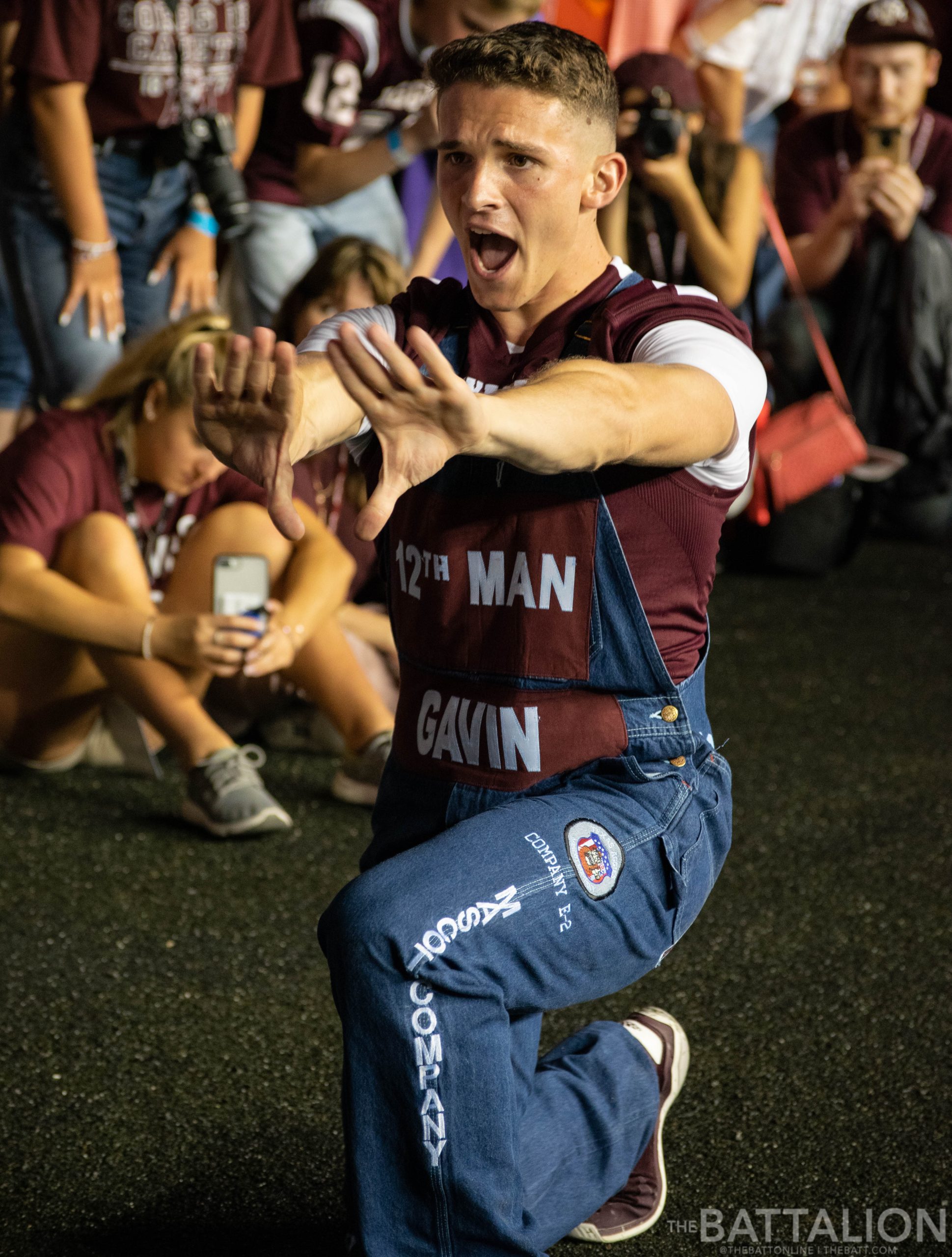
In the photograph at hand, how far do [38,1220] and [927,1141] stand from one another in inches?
44.9

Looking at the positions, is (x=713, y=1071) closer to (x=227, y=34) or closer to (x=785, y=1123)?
(x=785, y=1123)

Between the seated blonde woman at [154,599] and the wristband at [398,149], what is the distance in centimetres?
79

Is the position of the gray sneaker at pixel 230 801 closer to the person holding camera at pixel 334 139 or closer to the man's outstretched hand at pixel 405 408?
the person holding camera at pixel 334 139

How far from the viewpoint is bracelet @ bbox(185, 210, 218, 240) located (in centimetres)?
358

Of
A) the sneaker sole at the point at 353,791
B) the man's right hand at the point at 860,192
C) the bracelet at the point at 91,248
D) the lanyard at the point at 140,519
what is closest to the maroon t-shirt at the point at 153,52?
the bracelet at the point at 91,248

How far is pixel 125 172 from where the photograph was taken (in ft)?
11.4

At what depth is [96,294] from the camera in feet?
11.2

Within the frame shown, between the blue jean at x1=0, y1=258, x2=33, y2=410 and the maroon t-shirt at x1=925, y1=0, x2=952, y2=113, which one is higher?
the maroon t-shirt at x1=925, y1=0, x2=952, y2=113

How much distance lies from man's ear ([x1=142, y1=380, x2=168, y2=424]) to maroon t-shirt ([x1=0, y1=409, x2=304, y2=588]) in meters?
0.12

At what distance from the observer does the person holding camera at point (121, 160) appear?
3242 mm

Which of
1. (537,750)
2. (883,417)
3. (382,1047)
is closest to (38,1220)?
(382,1047)

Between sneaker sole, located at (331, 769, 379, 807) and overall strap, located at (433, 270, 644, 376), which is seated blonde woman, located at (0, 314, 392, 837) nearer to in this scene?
sneaker sole, located at (331, 769, 379, 807)

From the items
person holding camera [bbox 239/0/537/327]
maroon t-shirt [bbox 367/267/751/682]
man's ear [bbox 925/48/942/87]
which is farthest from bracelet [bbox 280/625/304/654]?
man's ear [bbox 925/48/942/87]

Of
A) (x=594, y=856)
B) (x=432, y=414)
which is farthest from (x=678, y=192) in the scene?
(x=432, y=414)
